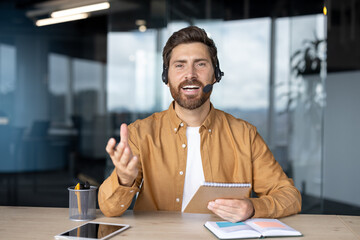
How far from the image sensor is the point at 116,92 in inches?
207

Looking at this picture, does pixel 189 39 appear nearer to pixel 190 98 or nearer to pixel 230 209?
pixel 190 98

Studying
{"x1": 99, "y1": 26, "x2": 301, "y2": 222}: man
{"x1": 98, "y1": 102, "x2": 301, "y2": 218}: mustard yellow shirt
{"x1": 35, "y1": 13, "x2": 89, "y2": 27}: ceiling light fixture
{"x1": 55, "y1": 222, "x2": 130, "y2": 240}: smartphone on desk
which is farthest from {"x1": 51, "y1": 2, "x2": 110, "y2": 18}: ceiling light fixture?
{"x1": 55, "y1": 222, "x2": 130, "y2": 240}: smartphone on desk

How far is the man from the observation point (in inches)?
84.0

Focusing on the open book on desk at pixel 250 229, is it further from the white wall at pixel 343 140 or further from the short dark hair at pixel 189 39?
the white wall at pixel 343 140

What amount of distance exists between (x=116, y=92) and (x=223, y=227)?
3.93 m

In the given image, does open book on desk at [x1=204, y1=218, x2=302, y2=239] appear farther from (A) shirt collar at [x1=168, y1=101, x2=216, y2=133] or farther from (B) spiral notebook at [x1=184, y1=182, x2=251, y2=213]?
(A) shirt collar at [x1=168, y1=101, x2=216, y2=133]

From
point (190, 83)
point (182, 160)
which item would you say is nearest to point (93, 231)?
point (182, 160)

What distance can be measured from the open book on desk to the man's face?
77 cm

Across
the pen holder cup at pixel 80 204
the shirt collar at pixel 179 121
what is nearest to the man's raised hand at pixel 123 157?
the pen holder cup at pixel 80 204

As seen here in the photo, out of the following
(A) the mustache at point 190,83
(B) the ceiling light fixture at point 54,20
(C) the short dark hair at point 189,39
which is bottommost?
(A) the mustache at point 190,83

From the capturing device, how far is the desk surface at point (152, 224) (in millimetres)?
1502

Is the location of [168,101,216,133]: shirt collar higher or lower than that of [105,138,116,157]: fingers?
higher

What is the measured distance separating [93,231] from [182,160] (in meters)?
0.73

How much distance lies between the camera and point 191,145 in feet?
7.22
